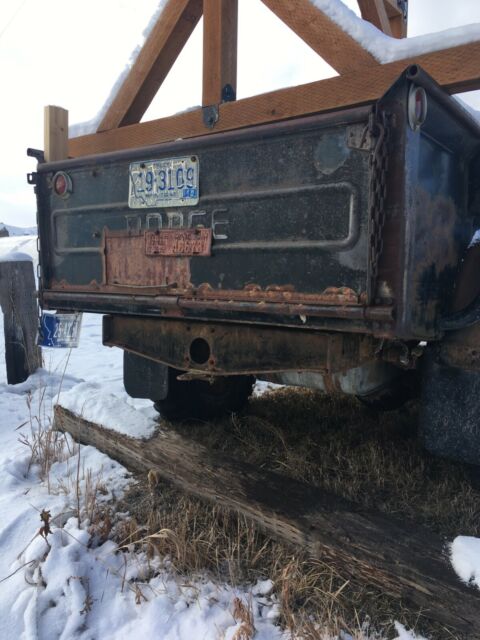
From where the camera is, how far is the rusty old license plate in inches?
97.3

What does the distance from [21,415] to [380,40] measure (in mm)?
3592

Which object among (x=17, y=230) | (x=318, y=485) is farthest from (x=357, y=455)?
(x=17, y=230)

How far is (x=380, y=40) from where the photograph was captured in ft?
7.34

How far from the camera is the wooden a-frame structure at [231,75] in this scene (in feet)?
7.07

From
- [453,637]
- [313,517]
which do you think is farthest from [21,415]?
[453,637]

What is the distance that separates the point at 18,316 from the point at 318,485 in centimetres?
347

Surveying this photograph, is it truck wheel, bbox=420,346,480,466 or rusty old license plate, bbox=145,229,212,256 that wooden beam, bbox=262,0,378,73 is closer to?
rusty old license plate, bbox=145,229,212,256

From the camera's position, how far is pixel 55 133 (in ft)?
10.7

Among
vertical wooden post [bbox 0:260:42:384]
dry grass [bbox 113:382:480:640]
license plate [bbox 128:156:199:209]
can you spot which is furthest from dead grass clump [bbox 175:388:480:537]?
vertical wooden post [bbox 0:260:42:384]

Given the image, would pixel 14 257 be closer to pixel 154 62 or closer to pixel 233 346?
pixel 154 62

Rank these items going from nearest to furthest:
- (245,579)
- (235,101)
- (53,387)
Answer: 1. (245,579)
2. (235,101)
3. (53,387)

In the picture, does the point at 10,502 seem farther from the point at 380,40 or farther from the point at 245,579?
the point at 380,40

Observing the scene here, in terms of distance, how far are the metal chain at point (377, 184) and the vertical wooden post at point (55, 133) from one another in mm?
2171

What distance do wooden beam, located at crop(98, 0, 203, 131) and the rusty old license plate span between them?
3.44ft
